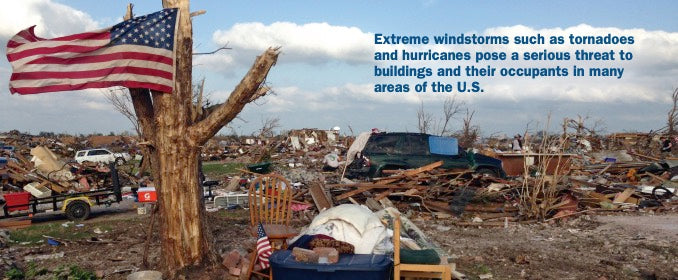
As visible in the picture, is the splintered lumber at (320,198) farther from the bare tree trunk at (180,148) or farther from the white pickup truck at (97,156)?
the white pickup truck at (97,156)

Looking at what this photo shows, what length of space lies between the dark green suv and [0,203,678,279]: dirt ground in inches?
112

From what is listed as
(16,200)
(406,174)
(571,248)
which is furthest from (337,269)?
(16,200)

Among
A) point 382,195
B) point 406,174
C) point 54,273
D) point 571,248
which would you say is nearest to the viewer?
point 54,273

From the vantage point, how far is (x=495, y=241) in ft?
30.6

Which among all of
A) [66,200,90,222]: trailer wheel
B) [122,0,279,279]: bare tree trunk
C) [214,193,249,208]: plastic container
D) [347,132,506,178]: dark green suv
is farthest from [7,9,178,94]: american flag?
[347,132,506,178]: dark green suv

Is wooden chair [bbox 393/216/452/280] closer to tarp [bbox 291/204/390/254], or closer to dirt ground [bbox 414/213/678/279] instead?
tarp [bbox 291/204/390/254]

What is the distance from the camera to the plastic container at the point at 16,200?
1184 cm

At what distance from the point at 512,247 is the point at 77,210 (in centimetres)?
916

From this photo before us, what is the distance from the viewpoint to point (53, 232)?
10.4 metres

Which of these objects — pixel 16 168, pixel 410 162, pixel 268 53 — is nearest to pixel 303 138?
pixel 16 168

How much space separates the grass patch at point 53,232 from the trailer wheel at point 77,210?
1.81 ft

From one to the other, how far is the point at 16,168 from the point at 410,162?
564 inches

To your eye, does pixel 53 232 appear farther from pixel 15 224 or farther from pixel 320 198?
pixel 320 198

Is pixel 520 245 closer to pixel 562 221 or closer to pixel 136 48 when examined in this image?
pixel 562 221
